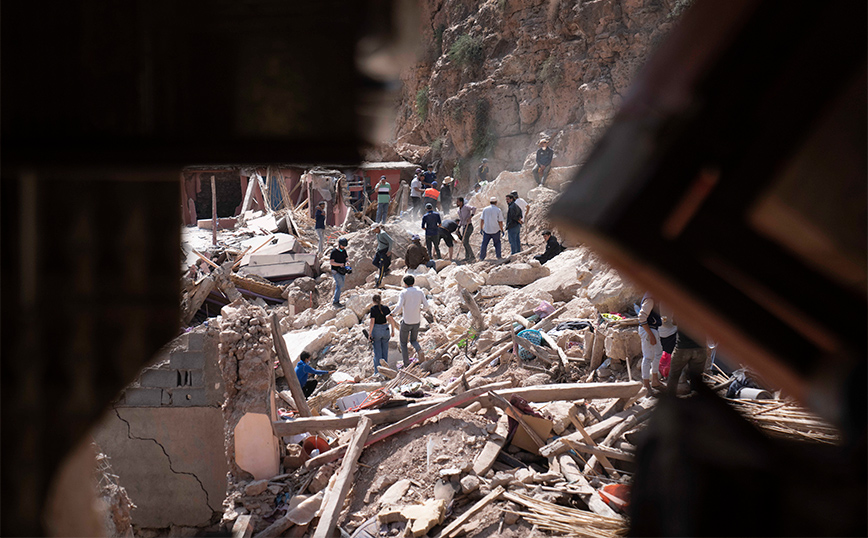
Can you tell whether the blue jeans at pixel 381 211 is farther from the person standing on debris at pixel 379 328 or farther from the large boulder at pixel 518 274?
the person standing on debris at pixel 379 328

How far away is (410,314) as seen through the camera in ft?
30.1

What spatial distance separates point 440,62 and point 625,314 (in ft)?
73.1

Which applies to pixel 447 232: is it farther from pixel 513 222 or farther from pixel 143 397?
pixel 143 397

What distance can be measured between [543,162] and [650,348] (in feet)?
36.5

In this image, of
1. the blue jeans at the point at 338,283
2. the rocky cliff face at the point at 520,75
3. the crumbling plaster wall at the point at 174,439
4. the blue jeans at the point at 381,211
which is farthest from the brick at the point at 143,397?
the rocky cliff face at the point at 520,75

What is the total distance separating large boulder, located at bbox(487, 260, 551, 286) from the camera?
11992 millimetres

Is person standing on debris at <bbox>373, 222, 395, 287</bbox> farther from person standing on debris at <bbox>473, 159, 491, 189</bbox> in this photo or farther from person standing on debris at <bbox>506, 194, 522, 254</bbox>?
person standing on debris at <bbox>473, 159, 491, 189</bbox>

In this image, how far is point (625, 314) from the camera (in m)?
8.37

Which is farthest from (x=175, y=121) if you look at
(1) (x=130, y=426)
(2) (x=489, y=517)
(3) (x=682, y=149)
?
(1) (x=130, y=426)

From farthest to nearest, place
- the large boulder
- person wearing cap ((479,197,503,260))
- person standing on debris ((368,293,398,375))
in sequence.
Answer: person wearing cap ((479,197,503,260)), the large boulder, person standing on debris ((368,293,398,375))

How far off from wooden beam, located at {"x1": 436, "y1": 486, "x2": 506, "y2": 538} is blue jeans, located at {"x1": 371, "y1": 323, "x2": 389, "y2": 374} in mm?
4252

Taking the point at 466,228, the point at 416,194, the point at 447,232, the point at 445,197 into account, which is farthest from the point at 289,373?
the point at 445,197

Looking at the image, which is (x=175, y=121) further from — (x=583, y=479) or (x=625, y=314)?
(x=625, y=314)

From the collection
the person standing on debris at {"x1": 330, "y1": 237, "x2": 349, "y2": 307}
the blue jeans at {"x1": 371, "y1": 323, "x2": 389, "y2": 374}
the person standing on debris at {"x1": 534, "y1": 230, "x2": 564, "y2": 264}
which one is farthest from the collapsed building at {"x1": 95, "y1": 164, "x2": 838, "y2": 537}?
A: the person standing on debris at {"x1": 330, "y1": 237, "x2": 349, "y2": 307}
